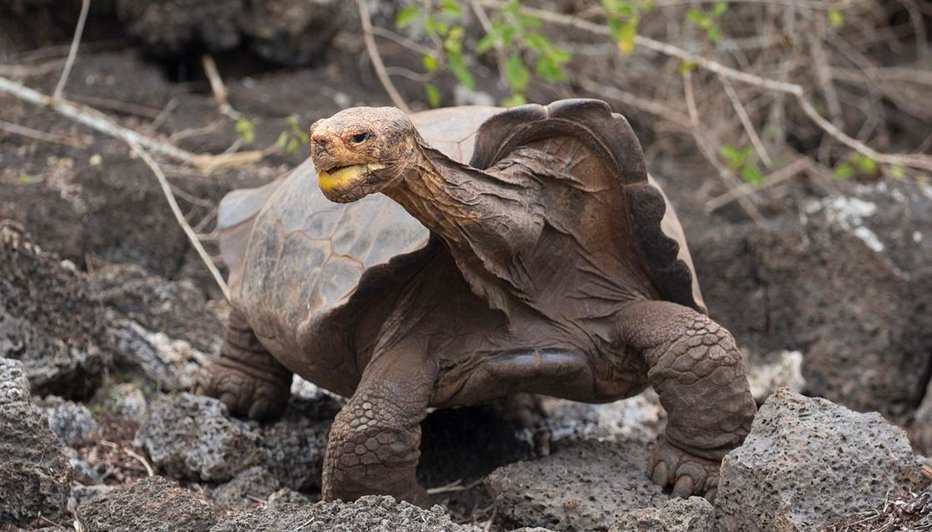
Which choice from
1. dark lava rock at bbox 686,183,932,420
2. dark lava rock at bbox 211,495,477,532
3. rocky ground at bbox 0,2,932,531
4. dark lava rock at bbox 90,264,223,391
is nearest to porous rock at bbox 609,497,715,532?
rocky ground at bbox 0,2,932,531

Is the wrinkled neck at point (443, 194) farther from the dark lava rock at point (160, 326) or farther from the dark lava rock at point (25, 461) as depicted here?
the dark lava rock at point (160, 326)

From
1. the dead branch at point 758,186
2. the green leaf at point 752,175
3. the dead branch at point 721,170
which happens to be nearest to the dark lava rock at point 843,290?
the green leaf at point 752,175

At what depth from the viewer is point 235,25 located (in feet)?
20.3

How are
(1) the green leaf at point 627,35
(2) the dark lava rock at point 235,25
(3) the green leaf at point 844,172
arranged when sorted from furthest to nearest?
(3) the green leaf at point 844,172 → (2) the dark lava rock at point 235,25 → (1) the green leaf at point 627,35

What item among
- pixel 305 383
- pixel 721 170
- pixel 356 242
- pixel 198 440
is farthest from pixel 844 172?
pixel 198 440

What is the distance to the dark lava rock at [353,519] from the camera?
8.11 ft

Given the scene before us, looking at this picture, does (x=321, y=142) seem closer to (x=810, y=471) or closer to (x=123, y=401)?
(x=810, y=471)

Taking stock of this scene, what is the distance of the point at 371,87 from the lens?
6664 millimetres

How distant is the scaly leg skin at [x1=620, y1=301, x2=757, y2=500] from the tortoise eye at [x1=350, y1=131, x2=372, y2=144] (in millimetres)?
999

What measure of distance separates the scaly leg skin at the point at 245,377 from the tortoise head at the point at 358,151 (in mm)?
1415

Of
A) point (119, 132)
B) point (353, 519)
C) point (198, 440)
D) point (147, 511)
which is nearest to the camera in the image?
point (353, 519)

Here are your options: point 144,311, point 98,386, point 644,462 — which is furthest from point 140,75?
point 644,462

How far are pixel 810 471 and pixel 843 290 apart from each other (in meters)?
2.62

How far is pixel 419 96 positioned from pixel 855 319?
8.43 feet
